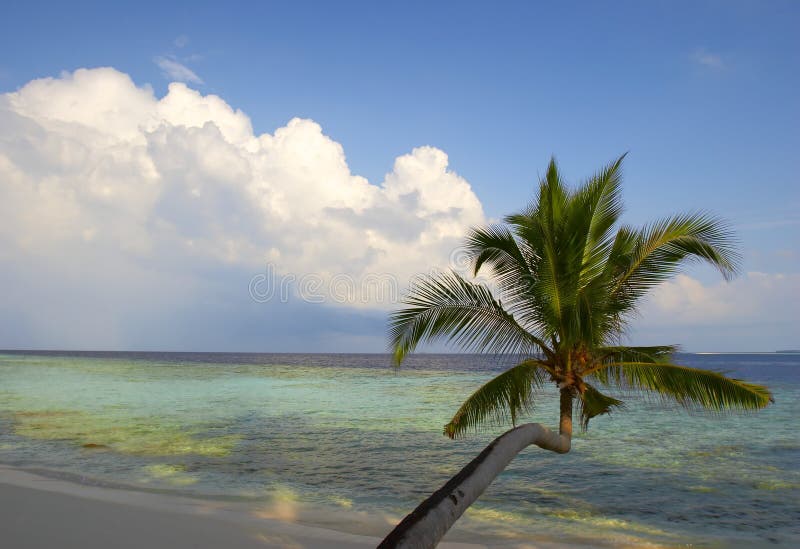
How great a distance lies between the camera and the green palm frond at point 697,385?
21.0ft

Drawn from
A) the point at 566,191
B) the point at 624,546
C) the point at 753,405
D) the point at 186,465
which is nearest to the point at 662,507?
the point at 624,546

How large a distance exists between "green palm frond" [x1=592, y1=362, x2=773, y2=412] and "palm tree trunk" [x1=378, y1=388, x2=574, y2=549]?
2.02 meters

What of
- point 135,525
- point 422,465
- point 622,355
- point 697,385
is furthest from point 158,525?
point 697,385

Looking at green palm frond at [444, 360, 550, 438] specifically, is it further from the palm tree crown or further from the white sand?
the white sand

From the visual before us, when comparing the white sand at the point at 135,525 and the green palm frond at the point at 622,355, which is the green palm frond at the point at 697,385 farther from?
the white sand at the point at 135,525

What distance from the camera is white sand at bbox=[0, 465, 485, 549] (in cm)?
749

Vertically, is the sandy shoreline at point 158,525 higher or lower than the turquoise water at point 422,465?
higher

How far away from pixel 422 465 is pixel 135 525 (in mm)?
8163

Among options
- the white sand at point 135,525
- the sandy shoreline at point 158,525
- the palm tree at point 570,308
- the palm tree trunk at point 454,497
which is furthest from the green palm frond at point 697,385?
the white sand at point 135,525

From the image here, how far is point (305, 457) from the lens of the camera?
15844 millimetres

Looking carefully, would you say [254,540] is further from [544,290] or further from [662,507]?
[662,507]

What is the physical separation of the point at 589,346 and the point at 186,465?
11703 mm

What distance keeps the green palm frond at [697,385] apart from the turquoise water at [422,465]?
1.62ft

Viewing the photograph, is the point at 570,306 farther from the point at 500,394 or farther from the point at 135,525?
the point at 135,525
